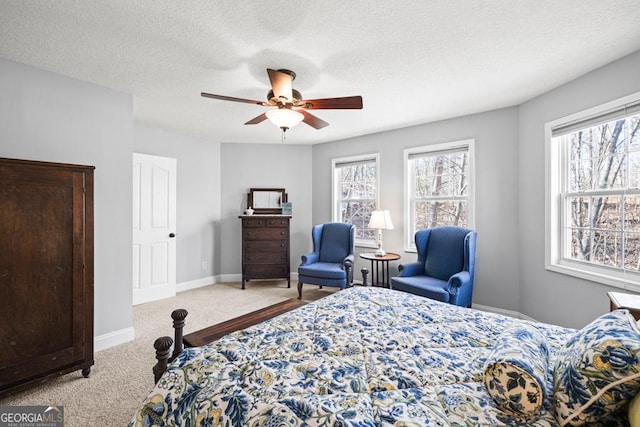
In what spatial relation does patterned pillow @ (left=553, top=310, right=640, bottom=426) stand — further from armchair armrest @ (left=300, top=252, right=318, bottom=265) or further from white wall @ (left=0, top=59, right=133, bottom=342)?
armchair armrest @ (left=300, top=252, right=318, bottom=265)

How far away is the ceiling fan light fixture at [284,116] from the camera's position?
7.64 ft

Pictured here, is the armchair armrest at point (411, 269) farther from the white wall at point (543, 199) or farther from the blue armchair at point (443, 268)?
the white wall at point (543, 199)

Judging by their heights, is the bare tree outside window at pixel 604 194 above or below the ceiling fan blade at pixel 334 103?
below

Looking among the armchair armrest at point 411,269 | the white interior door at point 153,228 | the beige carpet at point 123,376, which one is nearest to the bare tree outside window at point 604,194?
the armchair armrest at point 411,269

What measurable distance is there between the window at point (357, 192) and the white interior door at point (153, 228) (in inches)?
106

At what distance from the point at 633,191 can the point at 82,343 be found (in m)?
4.59

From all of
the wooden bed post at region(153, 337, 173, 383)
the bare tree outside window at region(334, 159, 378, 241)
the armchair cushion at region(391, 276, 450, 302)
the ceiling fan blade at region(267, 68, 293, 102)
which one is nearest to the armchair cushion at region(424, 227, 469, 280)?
the armchair cushion at region(391, 276, 450, 302)

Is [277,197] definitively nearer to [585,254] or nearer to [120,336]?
[120,336]

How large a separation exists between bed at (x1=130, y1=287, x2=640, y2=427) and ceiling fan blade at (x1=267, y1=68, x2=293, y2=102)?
1.71 meters

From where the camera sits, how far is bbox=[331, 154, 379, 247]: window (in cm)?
475

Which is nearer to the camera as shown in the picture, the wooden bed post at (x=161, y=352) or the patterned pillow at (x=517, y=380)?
the patterned pillow at (x=517, y=380)

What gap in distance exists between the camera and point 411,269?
3559 millimetres

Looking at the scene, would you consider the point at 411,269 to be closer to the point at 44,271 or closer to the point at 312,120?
the point at 312,120

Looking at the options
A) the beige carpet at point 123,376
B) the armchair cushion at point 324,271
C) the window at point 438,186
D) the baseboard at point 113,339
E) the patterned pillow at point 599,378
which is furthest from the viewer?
the armchair cushion at point 324,271
